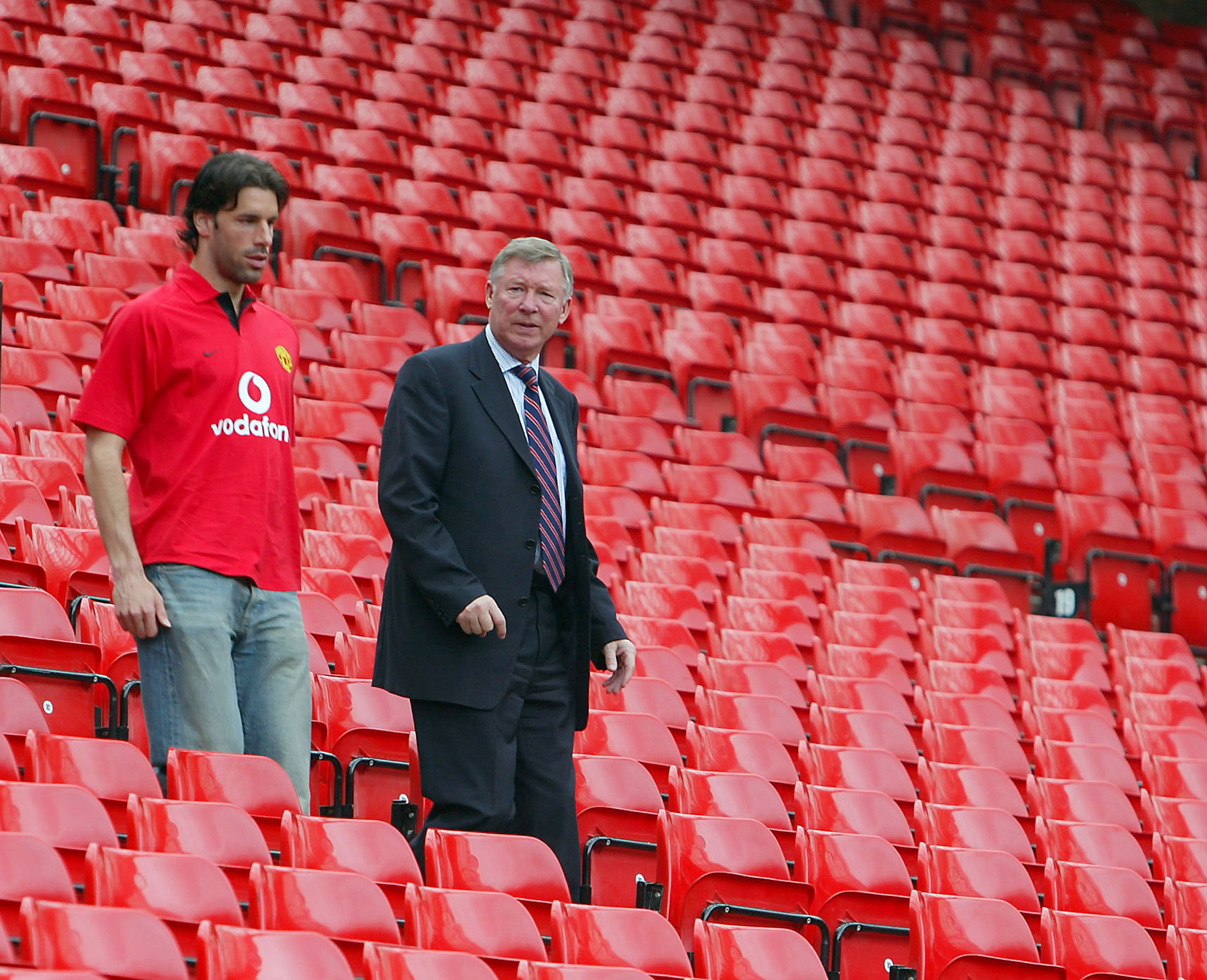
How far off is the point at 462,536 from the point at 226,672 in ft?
1.50

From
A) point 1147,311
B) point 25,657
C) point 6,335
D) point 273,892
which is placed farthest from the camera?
point 1147,311

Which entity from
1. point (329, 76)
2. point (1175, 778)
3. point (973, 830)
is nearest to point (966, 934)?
point (973, 830)

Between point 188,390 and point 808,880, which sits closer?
point 188,390

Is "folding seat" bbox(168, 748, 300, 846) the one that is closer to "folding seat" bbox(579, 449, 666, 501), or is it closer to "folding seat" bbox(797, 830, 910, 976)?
"folding seat" bbox(797, 830, 910, 976)

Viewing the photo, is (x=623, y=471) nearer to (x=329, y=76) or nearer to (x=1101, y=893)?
(x=1101, y=893)

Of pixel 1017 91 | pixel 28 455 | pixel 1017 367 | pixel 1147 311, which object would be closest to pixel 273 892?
pixel 28 455

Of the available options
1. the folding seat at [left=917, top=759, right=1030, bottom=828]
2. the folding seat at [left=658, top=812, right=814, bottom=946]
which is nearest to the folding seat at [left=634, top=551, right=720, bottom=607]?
the folding seat at [left=917, top=759, right=1030, bottom=828]

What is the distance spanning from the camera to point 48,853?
A: 2.30 m

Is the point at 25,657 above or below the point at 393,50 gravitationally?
below

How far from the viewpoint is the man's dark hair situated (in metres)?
2.87

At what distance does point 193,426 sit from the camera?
113 inches

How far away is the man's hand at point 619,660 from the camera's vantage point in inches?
123

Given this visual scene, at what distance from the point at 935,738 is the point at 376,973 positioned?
272 cm

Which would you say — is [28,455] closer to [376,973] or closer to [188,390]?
[188,390]
